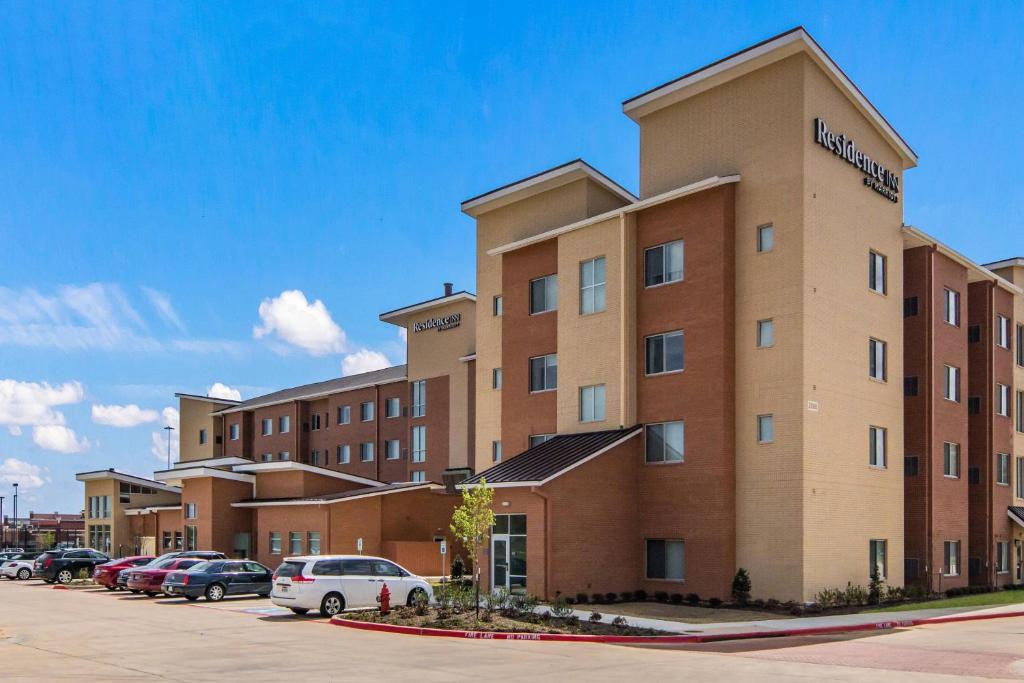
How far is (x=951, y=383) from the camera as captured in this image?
38.3 m

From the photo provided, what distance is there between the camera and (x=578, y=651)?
19.8m

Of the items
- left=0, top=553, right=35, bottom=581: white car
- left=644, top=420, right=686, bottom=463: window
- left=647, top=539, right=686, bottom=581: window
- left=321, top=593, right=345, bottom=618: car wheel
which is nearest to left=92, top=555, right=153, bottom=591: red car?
left=0, top=553, right=35, bottom=581: white car

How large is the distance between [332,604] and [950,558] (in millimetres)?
24019

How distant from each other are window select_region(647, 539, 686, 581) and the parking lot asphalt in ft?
29.0

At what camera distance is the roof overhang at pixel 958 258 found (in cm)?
3569

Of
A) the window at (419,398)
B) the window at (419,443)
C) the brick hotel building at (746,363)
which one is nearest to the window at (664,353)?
the brick hotel building at (746,363)

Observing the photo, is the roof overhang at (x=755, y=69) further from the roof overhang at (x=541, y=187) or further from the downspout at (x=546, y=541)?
the downspout at (x=546, y=541)

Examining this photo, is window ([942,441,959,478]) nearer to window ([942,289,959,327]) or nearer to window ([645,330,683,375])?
window ([942,289,959,327])

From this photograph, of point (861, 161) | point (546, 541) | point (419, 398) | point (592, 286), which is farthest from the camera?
point (419, 398)

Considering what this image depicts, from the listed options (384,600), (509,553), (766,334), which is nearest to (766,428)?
(766,334)

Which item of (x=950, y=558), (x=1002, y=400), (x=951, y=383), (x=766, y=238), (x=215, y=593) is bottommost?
(x=215, y=593)

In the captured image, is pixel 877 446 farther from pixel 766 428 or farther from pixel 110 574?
pixel 110 574

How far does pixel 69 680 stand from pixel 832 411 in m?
22.7

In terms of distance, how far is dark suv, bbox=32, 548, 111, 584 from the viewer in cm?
4866
